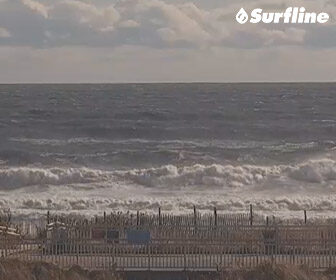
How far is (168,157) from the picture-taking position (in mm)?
65062

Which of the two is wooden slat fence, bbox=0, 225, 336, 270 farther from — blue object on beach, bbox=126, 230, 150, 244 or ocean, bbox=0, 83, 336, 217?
ocean, bbox=0, 83, 336, 217

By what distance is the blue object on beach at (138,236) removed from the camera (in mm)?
25438

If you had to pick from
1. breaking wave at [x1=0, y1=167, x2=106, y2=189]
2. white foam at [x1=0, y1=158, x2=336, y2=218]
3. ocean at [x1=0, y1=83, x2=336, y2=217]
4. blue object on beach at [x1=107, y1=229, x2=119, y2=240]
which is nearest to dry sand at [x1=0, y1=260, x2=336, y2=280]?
blue object on beach at [x1=107, y1=229, x2=119, y2=240]

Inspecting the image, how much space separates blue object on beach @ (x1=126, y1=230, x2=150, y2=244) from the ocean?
1774cm

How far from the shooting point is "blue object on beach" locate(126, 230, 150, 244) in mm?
25438

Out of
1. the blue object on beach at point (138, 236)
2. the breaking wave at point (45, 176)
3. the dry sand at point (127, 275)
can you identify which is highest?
the blue object on beach at point (138, 236)

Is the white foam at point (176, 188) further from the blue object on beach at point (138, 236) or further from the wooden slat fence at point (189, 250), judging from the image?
the blue object on beach at point (138, 236)

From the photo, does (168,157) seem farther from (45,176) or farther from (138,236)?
(138,236)

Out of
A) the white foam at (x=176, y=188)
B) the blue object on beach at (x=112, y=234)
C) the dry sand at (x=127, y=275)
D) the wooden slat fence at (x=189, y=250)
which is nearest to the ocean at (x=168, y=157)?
the white foam at (x=176, y=188)

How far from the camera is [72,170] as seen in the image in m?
58.0

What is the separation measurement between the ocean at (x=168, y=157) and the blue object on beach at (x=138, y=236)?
17.7 m

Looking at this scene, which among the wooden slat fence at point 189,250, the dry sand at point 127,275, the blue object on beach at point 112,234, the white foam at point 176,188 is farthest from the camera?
the white foam at point 176,188

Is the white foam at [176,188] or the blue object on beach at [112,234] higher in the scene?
the blue object on beach at [112,234]

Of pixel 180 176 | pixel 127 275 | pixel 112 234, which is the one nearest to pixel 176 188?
pixel 180 176
